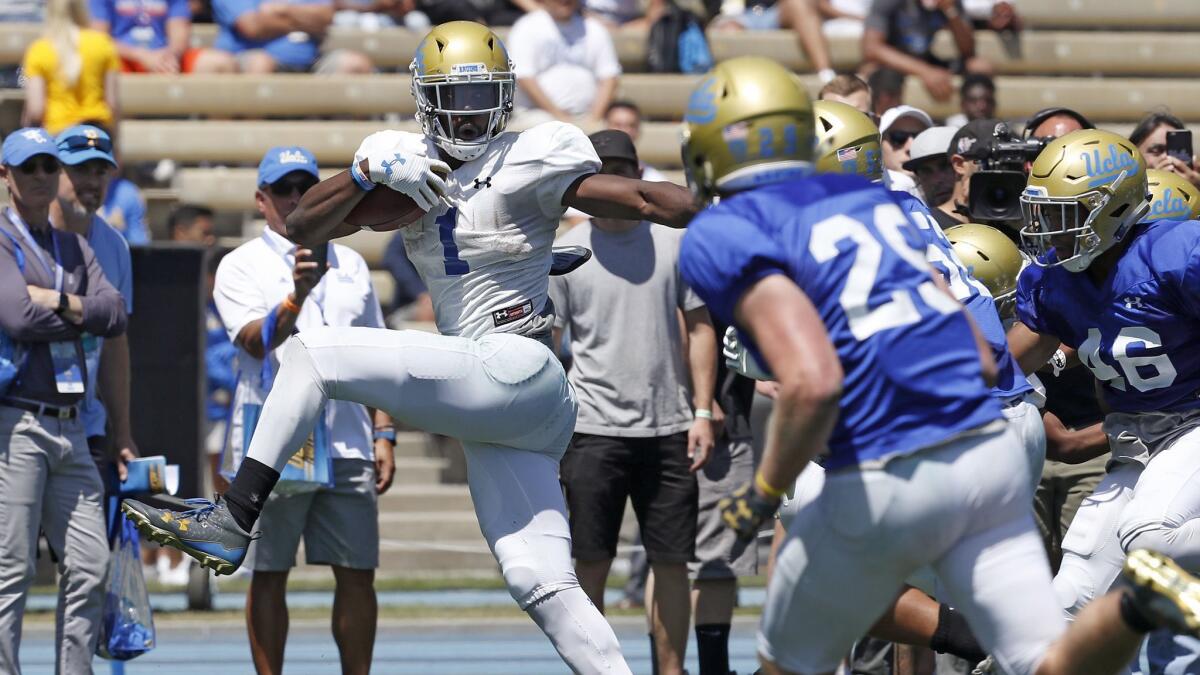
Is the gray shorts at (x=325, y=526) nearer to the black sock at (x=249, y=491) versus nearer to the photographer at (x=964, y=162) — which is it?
the black sock at (x=249, y=491)

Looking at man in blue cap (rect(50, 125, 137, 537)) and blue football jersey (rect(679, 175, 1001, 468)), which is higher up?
blue football jersey (rect(679, 175, 1001, 468))

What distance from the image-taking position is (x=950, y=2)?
1236cm

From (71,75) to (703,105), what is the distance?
774 centimetres

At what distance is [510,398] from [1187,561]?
6.80 feet

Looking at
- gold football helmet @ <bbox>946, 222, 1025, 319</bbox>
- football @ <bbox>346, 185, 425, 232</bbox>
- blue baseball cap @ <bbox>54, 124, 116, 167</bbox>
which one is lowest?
gold football helmet @ <bbox>946, 222, 1025, 319</bbox>

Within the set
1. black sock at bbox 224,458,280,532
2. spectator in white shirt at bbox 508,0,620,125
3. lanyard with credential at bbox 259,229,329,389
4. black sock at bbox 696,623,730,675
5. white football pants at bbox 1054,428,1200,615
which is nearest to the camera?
black sock at bbox 224,458,280,532

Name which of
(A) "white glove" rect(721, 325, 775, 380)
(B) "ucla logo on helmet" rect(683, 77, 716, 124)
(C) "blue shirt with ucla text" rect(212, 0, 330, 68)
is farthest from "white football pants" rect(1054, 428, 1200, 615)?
(C) "blue shirt with ucla text" rect(212, 0, 330, 68)

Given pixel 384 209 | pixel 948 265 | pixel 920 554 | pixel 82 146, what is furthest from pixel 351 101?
pixel 920 554

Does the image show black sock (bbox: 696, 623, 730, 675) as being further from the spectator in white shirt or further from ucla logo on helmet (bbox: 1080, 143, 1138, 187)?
the spectator in white shirt

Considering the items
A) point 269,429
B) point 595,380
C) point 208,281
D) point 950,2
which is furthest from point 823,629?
point 950,2

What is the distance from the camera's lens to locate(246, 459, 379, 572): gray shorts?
649cm

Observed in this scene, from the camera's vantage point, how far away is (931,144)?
6.94 m

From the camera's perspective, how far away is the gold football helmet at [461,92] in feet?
16.2

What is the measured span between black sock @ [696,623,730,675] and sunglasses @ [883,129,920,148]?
2270 millimetres
